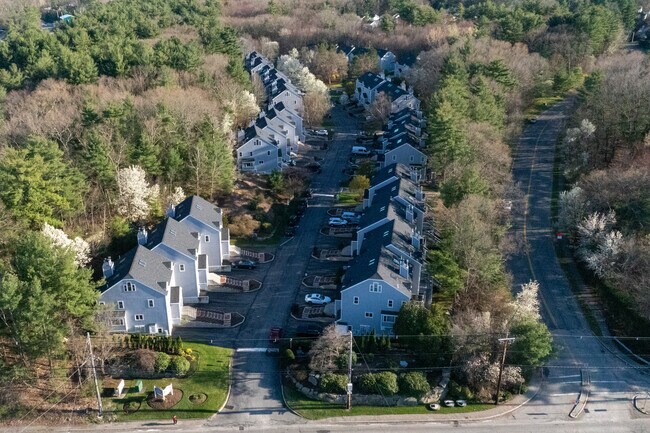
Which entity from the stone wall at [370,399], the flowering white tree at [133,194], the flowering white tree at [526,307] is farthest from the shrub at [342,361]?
the flowering white tree at [133,194]

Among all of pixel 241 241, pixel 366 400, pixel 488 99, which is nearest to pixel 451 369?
pixel 366 400

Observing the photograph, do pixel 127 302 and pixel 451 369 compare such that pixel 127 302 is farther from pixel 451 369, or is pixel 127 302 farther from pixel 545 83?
pixel 545 83

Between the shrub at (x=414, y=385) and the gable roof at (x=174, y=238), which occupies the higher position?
the gable roof at (x=174, y=238)

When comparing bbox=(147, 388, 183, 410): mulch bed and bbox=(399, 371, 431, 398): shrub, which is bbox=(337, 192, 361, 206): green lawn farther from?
bbox=(147, 388, 183, 410): mulch bed

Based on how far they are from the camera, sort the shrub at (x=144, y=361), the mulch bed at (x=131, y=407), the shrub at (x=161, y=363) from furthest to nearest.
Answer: the shrub at (x=144, y=361)
the shrub at (x=161, y=363)
the mulch bed at (x=131, y=407)

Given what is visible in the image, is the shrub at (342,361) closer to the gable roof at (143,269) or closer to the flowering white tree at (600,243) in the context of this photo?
the gable roof at (143,269)

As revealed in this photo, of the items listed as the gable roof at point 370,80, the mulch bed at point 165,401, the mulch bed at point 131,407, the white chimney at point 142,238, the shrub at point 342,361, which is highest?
the gable roof at point 370,80
